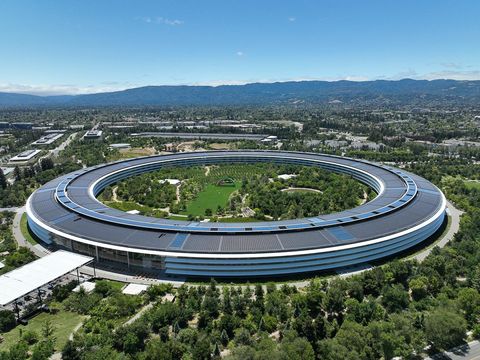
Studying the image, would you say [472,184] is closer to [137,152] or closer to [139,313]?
[139,313]

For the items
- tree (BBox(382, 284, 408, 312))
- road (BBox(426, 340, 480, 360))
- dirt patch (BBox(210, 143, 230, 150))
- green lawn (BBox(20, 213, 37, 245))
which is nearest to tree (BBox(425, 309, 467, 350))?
road (BBox(426, 340, 480, 360))

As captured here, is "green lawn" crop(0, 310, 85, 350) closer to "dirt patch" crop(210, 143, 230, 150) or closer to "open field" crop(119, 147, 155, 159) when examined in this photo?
"open field" crop(119, 147, 155, 159)

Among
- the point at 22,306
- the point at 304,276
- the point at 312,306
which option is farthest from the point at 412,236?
the point at 22,306

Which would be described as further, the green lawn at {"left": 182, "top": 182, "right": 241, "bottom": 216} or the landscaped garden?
the green lawn at {"left": 182, "top": 182, "right": 241, "bottom": 216}

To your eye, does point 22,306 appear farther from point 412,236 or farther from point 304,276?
point 412,236

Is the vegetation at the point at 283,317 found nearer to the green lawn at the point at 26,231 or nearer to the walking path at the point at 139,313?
the walking path at the point at 139,313

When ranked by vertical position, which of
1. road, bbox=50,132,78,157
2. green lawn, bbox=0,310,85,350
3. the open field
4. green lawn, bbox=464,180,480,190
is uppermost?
road, bbox=50,132,78,157

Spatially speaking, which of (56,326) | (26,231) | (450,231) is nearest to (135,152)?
(26,231)
